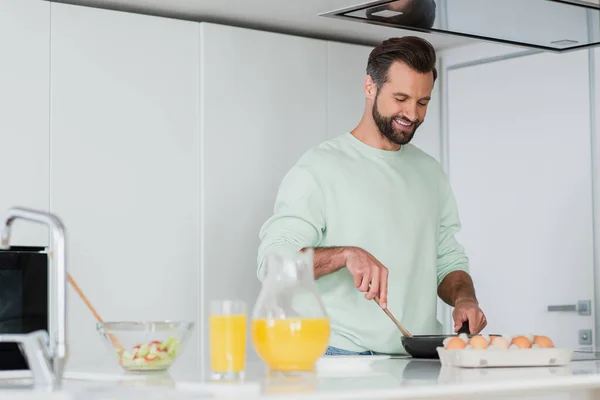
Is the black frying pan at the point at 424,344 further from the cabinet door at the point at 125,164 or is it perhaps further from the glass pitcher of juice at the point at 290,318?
the cabinet door at the point at 125,164

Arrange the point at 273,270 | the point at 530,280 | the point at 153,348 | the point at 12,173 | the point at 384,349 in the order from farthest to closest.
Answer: the point at 530,280
the point at 12,173
the point at 384,349
the point at 153,348
the point at 273,270

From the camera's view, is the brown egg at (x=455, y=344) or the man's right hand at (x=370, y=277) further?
the man's right hand at (x=370, y=277)

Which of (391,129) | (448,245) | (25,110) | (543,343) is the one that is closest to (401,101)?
(391,129)

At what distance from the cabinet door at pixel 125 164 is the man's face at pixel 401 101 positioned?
1051 mm

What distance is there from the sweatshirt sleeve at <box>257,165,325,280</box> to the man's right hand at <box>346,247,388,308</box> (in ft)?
0.91

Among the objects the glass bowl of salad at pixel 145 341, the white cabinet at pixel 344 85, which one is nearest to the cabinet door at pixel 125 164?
the white cabinet at pixel 344 85

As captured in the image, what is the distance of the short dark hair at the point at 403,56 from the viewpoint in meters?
2.98

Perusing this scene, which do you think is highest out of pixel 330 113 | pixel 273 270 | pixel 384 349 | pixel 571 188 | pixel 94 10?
pixel 94 10

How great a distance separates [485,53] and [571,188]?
702mm

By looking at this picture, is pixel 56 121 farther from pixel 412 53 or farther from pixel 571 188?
pixel 571 188

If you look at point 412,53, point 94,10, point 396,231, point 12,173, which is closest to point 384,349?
point 396,231

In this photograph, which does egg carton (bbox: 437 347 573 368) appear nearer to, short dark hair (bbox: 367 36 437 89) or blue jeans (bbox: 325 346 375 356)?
blue jeans (bbox: 325 346 375 356)

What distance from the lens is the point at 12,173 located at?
11.3 feet

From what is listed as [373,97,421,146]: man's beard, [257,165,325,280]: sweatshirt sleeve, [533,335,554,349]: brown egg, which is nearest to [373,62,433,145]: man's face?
[373,97,421,146]: man's beard
